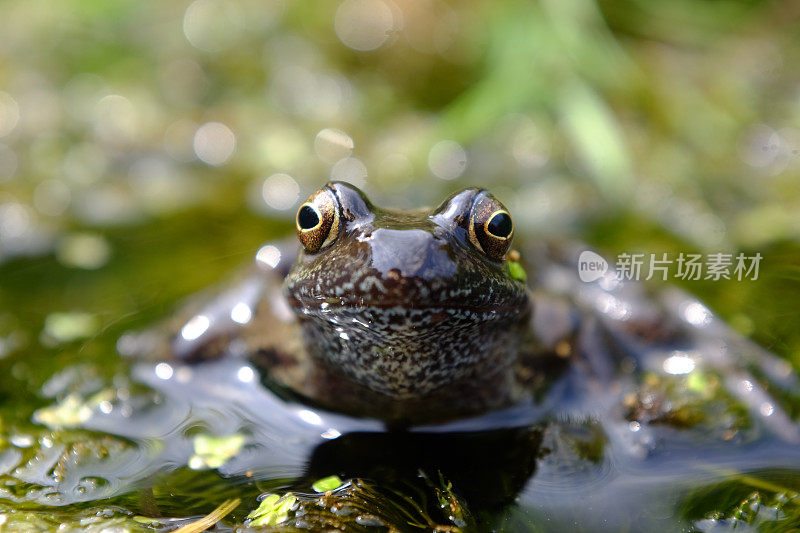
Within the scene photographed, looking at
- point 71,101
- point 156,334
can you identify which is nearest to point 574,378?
point 156,334

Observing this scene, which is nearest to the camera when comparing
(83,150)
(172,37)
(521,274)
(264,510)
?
(264,510)

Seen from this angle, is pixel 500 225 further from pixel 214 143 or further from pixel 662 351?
pixel 214 143

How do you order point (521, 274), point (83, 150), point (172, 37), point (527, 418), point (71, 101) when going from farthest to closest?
point (172, 37), point (71, 101), point (83, 150), point (527, 418), point (521, 274)

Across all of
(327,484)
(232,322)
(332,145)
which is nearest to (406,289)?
(327,484)

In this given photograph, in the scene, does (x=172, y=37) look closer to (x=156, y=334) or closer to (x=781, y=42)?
(x=156, y=334)

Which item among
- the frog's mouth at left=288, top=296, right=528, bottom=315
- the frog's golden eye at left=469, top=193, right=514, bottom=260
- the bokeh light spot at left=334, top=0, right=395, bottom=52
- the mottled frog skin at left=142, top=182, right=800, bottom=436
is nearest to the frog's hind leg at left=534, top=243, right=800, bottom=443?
the mottled frog skin at left=142, top=182, right=800, bottom=436

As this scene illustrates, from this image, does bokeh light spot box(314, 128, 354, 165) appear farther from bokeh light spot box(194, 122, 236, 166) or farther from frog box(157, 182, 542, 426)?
frog box(157, 182, 542, 426)
